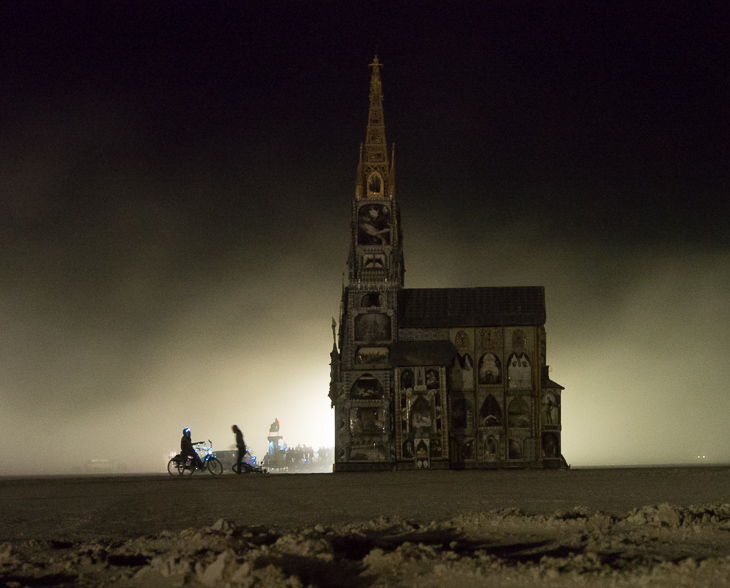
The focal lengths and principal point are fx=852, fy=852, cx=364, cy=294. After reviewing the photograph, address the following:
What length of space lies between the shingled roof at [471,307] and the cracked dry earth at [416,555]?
4444cm

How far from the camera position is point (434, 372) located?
54.8m

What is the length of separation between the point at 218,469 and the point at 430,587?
3294 centimetres

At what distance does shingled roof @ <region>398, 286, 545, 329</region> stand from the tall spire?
26.2 ft

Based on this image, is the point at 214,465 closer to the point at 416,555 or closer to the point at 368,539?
the point at 368,539

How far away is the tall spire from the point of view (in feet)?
208

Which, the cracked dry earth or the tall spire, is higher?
the tall spire

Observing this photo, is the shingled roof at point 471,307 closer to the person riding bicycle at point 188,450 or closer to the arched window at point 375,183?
the arched window at point 375,183

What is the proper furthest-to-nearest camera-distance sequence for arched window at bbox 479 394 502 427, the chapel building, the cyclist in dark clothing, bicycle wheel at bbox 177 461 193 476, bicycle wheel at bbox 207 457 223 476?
arched window at bbox 479 394 502 427 < the chapel building < bicycle wheel at bbox 207 457 223 476 < bicycle wheel at bbox 177 461 193 476 < the cyclist in dark clothing

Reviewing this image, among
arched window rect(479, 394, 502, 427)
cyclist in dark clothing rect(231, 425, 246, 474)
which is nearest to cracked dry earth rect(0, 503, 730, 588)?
cyclist in dark clothing rect(231, 425, 246, 474)

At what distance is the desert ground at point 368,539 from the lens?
338 inches

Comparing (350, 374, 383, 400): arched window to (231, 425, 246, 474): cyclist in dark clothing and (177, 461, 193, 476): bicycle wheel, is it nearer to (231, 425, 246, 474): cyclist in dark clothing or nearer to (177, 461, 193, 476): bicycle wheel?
(231, 425, 246, 474): cyclist in dark clothing

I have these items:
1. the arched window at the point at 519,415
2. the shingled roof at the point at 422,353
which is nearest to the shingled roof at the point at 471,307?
the shingled roof at the point at 422,353

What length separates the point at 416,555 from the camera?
9383 mm

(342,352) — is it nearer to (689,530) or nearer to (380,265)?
(380,265)
